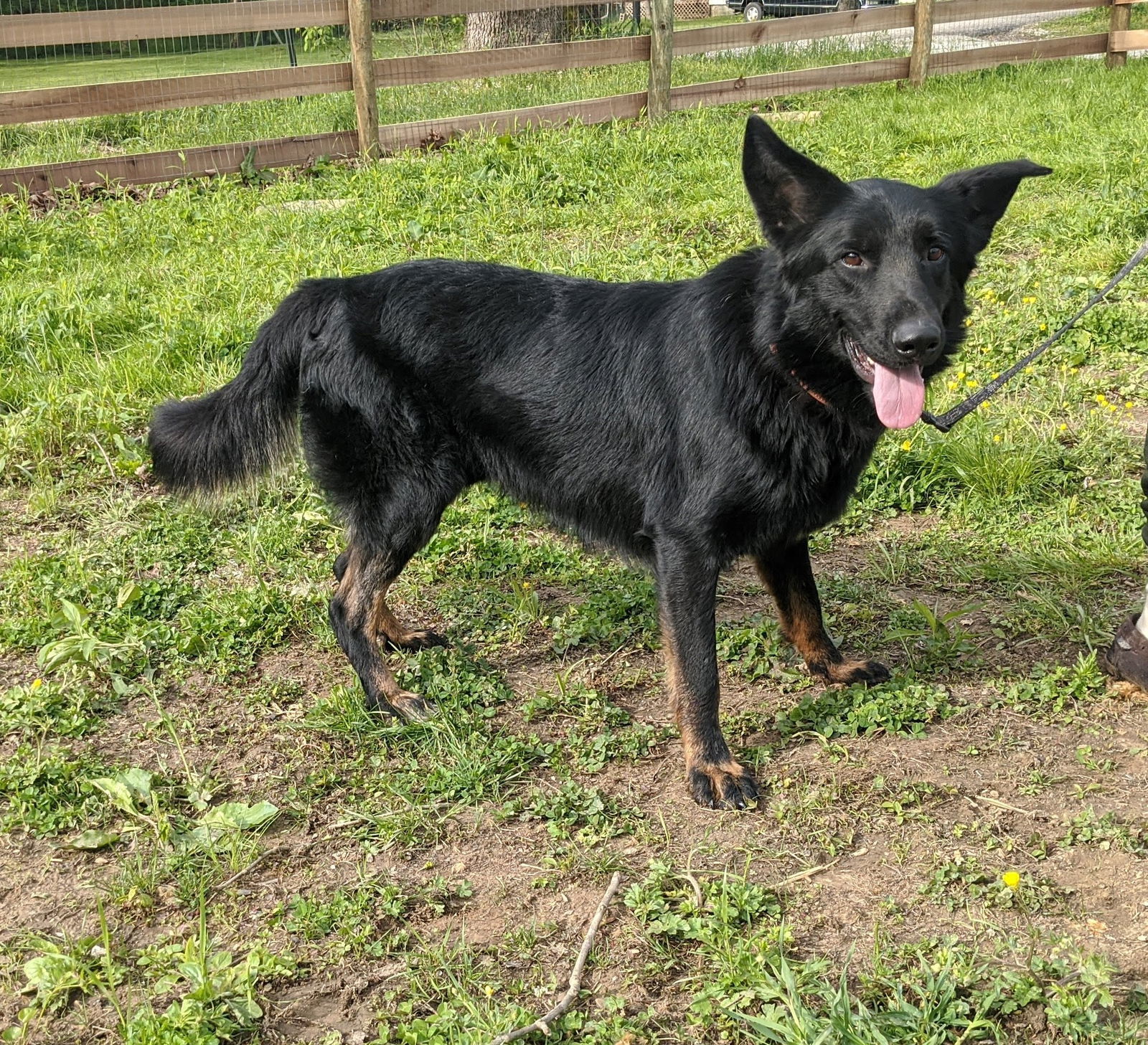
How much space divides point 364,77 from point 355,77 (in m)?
0.07

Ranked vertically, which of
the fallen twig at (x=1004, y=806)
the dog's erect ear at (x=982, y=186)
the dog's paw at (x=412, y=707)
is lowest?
the dog's paw at (x=412, y=707)

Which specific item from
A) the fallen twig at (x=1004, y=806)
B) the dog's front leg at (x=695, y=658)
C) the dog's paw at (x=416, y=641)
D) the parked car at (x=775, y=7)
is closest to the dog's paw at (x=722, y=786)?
the dog's front leg at (x=695, y=658)

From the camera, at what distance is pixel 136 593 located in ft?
12.7

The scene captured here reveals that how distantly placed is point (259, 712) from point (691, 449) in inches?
63.7

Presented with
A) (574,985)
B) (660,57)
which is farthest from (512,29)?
(574,985)

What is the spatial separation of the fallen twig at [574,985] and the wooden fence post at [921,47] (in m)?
11.0

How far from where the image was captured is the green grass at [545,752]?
A: 8.04 feet

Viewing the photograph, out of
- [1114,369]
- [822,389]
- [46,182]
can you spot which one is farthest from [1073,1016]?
[46,182]

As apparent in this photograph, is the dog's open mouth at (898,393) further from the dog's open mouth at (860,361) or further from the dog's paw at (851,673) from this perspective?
the dog's paw at (851,673)

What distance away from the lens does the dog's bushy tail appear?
353 cm

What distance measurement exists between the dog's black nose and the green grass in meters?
1.18

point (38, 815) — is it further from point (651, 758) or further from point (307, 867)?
point (651, 758)

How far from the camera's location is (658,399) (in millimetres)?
3316

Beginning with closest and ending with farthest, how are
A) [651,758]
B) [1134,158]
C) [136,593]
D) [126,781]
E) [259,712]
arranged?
1. [126,781]
2. [651,758]
3. [259,712]
4. [136,593]
5. [1134,158]
